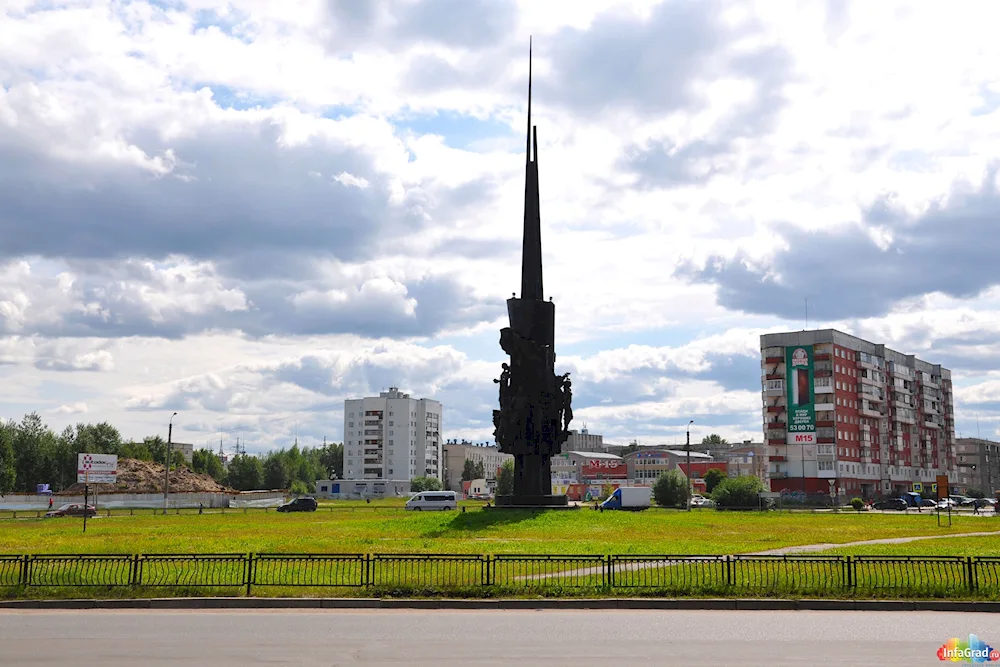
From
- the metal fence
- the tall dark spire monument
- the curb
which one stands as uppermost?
the tall dark spire monument

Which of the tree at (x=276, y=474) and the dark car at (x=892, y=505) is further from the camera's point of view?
the tree at (x=276, y=474)

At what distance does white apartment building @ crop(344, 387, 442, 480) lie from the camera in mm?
179375

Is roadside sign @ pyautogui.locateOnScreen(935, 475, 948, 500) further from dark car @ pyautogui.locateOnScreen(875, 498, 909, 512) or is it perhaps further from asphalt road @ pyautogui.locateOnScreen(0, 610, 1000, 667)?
dark car @ pyautogui.locateOnScreen(875, 498, 909, 512)

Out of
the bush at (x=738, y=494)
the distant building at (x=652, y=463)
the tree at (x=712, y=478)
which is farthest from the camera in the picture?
the distant building at (x=652, y=463)

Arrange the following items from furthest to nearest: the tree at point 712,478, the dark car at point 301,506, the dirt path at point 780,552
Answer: the tree at point 712,478, the dark car at point 301,506, the dirt path at point 780,552

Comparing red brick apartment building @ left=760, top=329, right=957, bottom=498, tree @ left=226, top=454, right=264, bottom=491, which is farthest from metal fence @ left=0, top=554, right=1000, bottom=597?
tree @ left=226, top=454, right=264, bottom=491

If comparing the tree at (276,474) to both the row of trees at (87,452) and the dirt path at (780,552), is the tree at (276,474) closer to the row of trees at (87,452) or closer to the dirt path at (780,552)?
the row of trees at (87,452)

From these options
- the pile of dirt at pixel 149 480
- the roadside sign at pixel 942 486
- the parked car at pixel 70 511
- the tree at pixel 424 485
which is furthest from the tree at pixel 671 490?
the tree at pixel 424 485

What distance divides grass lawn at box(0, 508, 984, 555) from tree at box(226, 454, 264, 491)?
12275 cm

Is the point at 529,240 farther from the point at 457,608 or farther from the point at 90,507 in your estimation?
the point at 90,507

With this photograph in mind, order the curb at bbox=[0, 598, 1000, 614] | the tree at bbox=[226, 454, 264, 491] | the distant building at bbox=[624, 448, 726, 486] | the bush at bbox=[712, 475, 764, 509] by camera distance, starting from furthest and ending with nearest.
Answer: the tree at bbox=[226, 454, 264, 491], the distant building at bbox=[624, 448, 726, 486], the bush at bbox=[712, 475, 764, 509], the curb at bbox=[0, 598, 1000, 614]

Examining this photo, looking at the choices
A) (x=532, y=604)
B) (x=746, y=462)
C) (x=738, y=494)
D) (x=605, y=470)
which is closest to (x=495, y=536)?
(x=532, y=604)

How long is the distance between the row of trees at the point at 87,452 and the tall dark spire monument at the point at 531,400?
288ft

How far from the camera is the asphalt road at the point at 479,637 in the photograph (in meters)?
12.5
